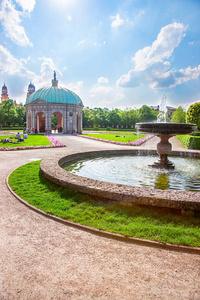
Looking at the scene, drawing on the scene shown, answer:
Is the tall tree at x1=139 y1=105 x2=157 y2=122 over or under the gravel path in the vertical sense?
over

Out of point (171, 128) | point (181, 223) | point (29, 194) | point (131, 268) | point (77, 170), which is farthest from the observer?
point (77, 170)

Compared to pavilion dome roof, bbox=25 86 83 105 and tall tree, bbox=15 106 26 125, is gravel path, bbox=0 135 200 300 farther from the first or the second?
tall tree, bbox=15 106 26 125

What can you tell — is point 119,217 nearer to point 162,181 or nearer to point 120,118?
point 162,181

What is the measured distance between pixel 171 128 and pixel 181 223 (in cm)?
530

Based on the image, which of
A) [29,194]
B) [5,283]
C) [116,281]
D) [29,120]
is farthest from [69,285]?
[29,120]

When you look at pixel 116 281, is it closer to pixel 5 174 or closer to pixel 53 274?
pixel 53 274

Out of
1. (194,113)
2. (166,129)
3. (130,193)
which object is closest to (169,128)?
(166,129)

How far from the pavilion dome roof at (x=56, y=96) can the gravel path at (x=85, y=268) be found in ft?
161

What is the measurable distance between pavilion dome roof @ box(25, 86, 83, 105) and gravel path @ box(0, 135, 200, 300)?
49155 millimetres

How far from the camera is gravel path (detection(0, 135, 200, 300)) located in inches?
117

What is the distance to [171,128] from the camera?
9141 mm

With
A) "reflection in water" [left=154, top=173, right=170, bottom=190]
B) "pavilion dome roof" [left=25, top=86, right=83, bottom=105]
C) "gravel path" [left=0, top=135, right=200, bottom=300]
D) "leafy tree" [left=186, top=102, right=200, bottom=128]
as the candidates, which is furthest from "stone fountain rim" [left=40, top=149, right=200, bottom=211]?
"pavilion dome roof" [left=25, top=86, right=83, bottom=105]

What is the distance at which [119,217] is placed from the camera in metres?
4.99

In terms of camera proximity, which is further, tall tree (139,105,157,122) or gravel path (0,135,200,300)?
tall tree (139,105,157,122)
